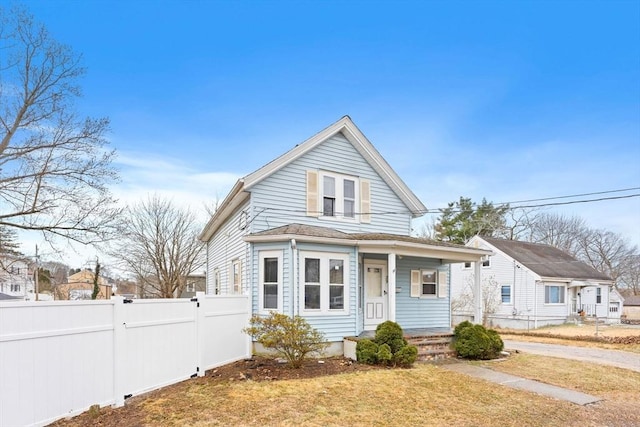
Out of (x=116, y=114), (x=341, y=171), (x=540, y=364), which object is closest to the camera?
(x=540, y=364)

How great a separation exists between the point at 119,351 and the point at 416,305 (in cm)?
1050

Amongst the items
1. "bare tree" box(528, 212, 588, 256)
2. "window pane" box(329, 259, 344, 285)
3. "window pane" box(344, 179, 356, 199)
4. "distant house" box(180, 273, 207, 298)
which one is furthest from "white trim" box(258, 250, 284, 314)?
"bare tree" box(528, 212, 588, 256)

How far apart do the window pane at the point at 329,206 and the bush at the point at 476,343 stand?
5.32 m

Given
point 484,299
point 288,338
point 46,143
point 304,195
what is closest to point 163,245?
point 46,143

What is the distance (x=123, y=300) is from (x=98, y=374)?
1.10m

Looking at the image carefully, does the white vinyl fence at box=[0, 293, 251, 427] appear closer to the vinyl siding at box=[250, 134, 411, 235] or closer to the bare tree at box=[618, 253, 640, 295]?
the vinyl siding at box=[250, 134, 411, 235]

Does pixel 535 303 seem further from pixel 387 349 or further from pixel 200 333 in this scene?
pixel 200 333

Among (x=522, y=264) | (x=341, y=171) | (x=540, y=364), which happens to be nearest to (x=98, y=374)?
(x=341, y=171)

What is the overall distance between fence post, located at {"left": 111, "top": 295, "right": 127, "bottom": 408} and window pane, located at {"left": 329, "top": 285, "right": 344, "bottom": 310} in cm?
612

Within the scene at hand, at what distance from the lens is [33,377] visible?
4.77 metres

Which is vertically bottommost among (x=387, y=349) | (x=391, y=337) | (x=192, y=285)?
(x=192, y=285)

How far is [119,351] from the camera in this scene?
604 centimetres

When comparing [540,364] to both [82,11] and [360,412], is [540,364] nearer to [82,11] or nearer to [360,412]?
[360,412]

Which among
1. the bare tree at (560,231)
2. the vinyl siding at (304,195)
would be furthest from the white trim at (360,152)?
the bare tree at (560,231)
